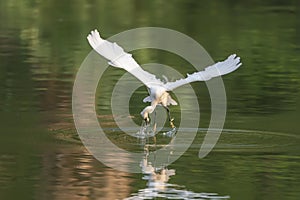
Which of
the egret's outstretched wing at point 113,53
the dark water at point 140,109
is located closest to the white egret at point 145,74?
the egret's outstretched wing at point 113,53

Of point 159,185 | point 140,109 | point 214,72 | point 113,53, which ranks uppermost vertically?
point 113,53

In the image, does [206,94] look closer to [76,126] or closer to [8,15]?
[76,126]

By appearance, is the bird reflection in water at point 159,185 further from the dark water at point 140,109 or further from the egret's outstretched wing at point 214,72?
the egret's outstretched wing at point 214,72

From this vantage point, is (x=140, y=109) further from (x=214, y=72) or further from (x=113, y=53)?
(x=214, y=72)

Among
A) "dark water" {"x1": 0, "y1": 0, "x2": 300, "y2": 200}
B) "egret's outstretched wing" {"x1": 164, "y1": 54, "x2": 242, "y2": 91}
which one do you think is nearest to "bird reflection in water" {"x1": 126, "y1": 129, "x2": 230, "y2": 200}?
"dark water" {"x1": 0, "y1": 0, "x2": 300, "y2": 200}

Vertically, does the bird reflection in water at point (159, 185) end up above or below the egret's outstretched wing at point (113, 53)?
below

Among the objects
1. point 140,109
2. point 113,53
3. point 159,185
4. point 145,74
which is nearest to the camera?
point 159,185

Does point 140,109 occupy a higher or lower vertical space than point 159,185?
higher

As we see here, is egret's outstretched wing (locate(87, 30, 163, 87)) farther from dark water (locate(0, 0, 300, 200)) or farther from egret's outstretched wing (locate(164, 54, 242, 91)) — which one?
dark water (locate(0, 0, 300, 200))

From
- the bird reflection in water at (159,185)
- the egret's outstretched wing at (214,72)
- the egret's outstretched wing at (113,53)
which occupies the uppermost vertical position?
the egret's outstretched wing at (113,53)

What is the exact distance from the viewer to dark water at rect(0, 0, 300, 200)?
406 inches

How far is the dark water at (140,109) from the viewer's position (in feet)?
33.8

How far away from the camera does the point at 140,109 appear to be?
1502 cm

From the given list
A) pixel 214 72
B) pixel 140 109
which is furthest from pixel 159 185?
pixel 140 109
